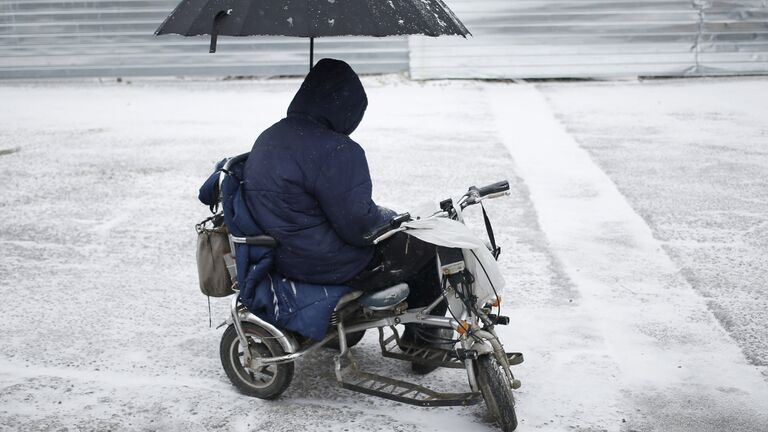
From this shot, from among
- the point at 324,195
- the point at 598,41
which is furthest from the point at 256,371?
the point at 598,41

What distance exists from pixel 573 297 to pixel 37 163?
20.0 ft

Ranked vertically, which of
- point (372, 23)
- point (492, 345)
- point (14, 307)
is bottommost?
point (14, 307)

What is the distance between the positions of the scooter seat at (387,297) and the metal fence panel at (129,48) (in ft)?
34.4

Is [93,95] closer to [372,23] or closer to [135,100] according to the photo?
[135,100]

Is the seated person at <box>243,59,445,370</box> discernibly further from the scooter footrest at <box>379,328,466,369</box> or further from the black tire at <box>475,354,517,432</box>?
the black tire at <box>475,354,517,432</box>

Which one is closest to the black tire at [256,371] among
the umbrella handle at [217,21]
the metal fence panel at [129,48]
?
the umbrella handle at [217,21]

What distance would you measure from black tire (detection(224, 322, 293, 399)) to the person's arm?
659 mm

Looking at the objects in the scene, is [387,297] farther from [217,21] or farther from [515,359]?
[217,21]

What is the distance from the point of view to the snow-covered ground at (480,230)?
406 cm

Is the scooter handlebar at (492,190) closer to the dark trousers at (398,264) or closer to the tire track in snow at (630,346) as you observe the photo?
the dark trousers at (398,264)

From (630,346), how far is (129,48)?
38.1ft

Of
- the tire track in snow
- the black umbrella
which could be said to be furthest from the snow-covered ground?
the black umbrella

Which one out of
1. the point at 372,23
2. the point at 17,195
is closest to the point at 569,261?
the point at 372,23

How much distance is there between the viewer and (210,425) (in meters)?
3.89
